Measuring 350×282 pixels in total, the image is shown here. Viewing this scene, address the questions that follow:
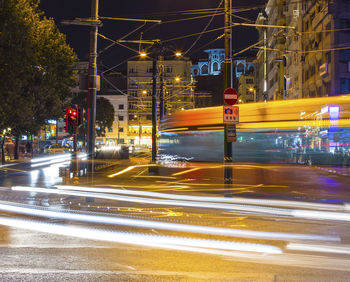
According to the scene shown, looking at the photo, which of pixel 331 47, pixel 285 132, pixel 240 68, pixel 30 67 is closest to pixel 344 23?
pixel 331 47

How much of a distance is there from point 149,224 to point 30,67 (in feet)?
83.1

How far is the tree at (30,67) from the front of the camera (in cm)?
2784

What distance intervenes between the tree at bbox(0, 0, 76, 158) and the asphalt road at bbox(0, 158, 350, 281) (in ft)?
49.5

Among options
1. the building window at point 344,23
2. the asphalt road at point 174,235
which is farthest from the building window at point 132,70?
the asphalt road at point 174,235

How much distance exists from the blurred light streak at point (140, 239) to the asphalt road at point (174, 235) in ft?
0.06

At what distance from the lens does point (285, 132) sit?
25688 millimetres

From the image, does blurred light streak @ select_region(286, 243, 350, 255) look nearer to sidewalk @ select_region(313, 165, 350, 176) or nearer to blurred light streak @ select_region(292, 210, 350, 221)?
blurred light streak @ select_region(292, 210, 350, 221)

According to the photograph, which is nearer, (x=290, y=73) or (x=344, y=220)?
(x=344, y=220)

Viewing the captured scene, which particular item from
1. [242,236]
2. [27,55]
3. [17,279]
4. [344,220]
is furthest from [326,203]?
[27,55]

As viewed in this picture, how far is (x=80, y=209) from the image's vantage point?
37.3 ft

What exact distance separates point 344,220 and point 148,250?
4715 mm

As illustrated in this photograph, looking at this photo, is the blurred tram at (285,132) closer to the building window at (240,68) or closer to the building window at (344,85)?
the building window at (344,85)

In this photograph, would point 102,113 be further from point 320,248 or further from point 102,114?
point 320,248

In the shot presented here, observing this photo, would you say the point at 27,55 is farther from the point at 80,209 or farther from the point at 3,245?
the point at 3,245
